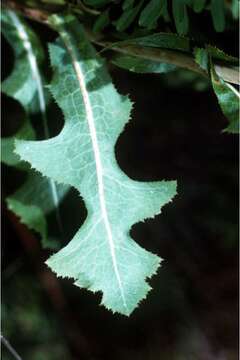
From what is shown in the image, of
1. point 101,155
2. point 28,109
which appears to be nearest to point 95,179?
point 101,155

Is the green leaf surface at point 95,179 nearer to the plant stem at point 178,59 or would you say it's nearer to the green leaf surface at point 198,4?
the plant stem at point 178,59

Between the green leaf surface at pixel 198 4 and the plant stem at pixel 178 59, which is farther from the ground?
the green leaf surface at pixel 198 4

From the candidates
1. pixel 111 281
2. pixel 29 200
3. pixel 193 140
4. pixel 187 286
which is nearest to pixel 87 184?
pixel 111 281

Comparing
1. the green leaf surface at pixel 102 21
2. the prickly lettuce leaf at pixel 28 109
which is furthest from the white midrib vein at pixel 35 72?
the green leaf surface at pixel 102 21

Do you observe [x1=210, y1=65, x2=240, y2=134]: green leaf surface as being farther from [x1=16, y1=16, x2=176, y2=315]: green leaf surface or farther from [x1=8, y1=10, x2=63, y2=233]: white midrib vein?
[x1=8, y1=10, x2=63, y2=233]: white midrib vein

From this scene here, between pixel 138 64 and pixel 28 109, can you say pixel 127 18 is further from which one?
pixel 28 109

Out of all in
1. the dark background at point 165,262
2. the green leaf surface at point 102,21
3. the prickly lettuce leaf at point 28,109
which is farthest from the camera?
the dark background at point 165,262
